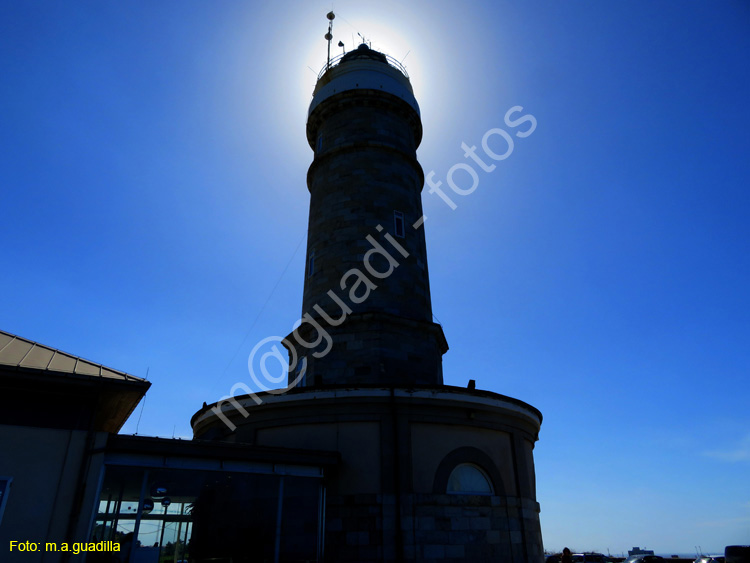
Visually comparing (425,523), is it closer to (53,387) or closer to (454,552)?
(454,552)

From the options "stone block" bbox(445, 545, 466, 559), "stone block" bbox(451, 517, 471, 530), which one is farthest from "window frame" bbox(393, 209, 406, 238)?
"stone block" bbox(445, 545, 466, 559)

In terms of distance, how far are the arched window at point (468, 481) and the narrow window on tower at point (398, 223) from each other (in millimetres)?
8108

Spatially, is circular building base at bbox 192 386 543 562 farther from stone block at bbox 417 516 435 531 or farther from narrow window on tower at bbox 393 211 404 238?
narrow window on tower at bbox 393 211 404 238

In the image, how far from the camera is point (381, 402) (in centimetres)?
1205

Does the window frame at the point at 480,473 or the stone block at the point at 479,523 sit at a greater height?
the window frame at the point at 480,473

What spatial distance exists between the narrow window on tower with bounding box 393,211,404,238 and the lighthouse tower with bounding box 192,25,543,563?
0.08 meters

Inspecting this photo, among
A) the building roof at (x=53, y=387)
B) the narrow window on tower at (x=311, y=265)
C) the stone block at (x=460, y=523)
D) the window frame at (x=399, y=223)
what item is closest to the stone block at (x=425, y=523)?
the stone block at (x=460, y=523)

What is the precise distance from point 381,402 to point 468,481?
2.94m

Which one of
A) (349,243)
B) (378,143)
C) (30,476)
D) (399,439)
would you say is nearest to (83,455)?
(30,476)

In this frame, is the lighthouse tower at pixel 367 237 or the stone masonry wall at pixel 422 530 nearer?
the stone masonry wall at pixel 422 530

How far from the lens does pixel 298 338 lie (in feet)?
53.9

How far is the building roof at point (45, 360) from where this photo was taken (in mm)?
8688

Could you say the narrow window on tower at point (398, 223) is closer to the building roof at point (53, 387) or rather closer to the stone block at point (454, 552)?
the stone block at point (454, 552)

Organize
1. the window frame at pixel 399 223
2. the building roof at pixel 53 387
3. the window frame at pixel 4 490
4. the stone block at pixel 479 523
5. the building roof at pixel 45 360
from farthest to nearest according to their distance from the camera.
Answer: the window frame at pixel 399 223 < the stone block at pixel 479 523 < the building roof at pixel 45 360 < the building roof at pixel 53 387 < the window frame at pixel 4 490
